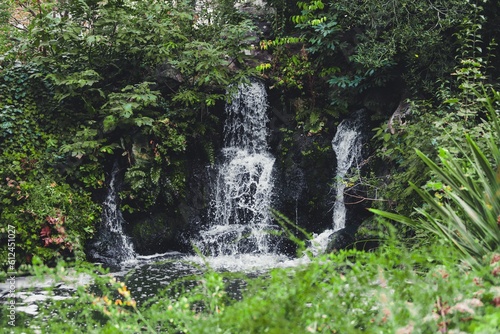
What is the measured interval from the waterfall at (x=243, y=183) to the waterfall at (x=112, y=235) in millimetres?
1315

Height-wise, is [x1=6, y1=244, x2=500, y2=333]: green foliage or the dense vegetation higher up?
the dense vegetation

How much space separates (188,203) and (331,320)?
23.6 ft

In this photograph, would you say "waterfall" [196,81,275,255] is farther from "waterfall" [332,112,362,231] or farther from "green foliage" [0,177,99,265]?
"green foliage" [0,177,99,265]

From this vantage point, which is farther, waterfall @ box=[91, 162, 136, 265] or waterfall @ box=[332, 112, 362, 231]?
waterfall @ box=[332, 112, 362, 231]

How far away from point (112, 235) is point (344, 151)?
4472 mm

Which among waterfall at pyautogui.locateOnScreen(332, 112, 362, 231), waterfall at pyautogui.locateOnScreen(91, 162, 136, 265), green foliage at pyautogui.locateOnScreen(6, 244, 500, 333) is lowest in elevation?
waterfall at pyautogui.locateOnScreen(91, 162, 136, 265)

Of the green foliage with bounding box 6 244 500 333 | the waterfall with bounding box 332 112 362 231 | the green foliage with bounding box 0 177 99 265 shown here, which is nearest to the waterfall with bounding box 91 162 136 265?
the green foliage with bounding box 0 177 99 265

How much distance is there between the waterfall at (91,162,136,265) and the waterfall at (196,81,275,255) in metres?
1.32

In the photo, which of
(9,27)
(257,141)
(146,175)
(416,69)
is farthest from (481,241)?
(9,27)

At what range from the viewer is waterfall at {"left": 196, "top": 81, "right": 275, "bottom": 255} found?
841 centimetres

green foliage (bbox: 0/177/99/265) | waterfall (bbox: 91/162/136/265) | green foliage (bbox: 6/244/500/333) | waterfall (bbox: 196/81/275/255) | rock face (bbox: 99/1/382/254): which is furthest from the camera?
rock face (bbox: 99/1/382/254)

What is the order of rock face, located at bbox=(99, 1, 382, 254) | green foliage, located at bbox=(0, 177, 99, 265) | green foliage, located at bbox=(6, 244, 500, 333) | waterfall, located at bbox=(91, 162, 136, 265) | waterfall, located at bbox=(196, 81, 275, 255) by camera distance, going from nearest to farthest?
green foliage, located at bbox=(6, 244, 500, 333) → green foliage, located at bbox=(0, 177, 99, 265) → waterfall, located at bbox=(91, 162, 136, 265) → waterfall, located at bbox=(196, 81, 275, 255) → rock face, located at bbox=(99, 1, 382, 254)

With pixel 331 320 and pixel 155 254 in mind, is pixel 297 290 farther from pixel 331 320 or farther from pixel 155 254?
pixel 155 254

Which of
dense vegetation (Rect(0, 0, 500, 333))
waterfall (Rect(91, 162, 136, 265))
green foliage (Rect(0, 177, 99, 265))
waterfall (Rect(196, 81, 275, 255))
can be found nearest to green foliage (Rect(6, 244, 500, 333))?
dense vegetation (Rect(0, 0, 500, 333))
